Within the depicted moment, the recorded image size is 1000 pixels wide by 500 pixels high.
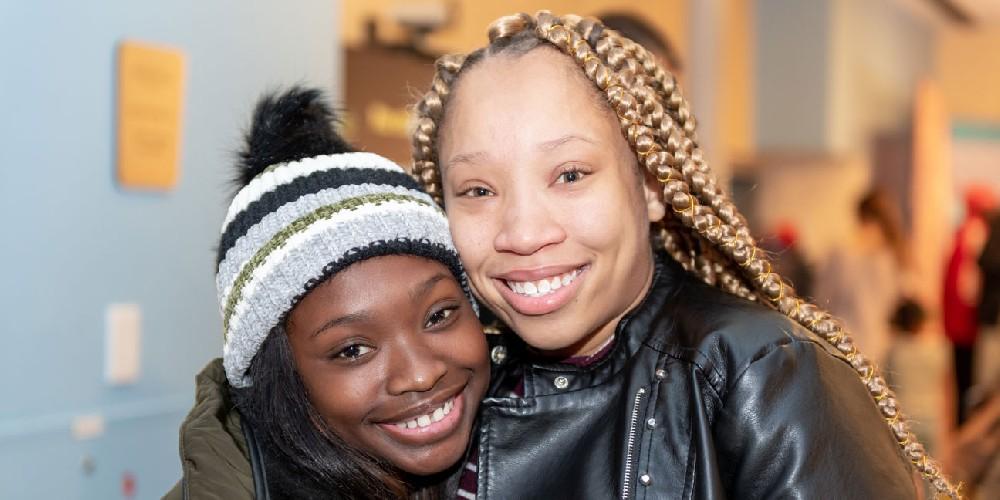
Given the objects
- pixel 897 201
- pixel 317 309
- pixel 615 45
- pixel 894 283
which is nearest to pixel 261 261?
pixel 317 309

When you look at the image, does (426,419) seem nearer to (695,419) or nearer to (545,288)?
(545,288)

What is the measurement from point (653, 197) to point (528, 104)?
28cm

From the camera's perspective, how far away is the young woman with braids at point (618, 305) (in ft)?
4.72

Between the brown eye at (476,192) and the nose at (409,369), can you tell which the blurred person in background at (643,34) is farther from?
the nose at (409,369)

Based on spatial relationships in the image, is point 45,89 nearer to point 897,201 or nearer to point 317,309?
point 317,309

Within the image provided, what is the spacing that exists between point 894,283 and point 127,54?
4.87m

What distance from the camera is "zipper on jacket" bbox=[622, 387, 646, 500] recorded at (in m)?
1.49

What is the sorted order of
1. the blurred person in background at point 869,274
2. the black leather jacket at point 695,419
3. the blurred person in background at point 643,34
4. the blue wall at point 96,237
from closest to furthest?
the black leather jacket at point 695,419 < the blue wall at point 96,237 < the blurred person in background at point 643,34 < the blurred person in background at point 869,274

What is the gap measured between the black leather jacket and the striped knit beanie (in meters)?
0.27

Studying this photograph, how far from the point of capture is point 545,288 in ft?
5.23

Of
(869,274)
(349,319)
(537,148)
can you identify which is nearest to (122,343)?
(349,319)

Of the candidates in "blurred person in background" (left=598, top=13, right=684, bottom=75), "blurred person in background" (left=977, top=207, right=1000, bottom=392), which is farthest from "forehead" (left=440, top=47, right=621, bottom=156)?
"blurred person in background" (left=977, top=207, right=1000, bottom=392)

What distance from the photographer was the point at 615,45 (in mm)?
1625

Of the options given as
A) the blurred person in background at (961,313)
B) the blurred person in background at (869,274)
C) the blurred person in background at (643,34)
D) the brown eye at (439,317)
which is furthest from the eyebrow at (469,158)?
the blurred person in background at (961,313)
